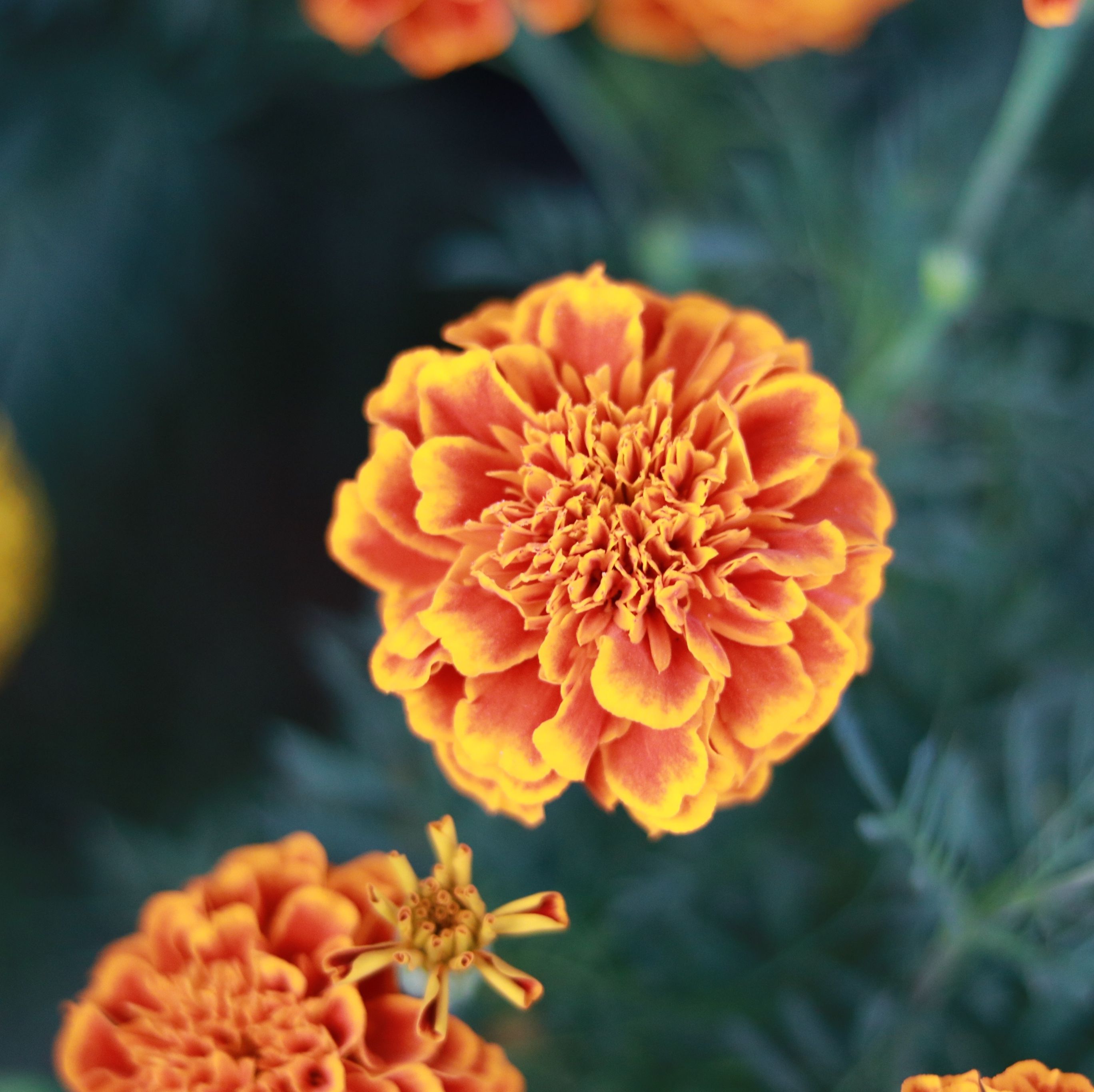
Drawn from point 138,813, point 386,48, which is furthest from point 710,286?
point 138,813

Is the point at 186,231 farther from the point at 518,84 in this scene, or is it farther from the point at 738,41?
the point at 738,41

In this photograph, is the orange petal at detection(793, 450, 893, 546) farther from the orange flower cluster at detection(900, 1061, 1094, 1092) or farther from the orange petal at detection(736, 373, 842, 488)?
the orange flower cluster at detection(900, 1061, 1094, 1092)

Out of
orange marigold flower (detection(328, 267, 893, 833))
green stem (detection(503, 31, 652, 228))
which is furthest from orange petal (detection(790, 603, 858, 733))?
green stem (detection(503, 31, 652, 228))

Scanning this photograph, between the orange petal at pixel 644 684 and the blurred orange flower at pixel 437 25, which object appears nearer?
the orange petal at pixel 644 684

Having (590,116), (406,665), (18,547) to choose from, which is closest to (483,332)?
(406,665)

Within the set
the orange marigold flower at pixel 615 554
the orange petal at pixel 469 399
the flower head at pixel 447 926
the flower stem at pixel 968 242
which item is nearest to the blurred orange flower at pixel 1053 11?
the flower stem at pixel 968 242

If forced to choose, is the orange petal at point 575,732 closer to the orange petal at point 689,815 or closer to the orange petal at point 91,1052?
the orange petal at point 689,815
